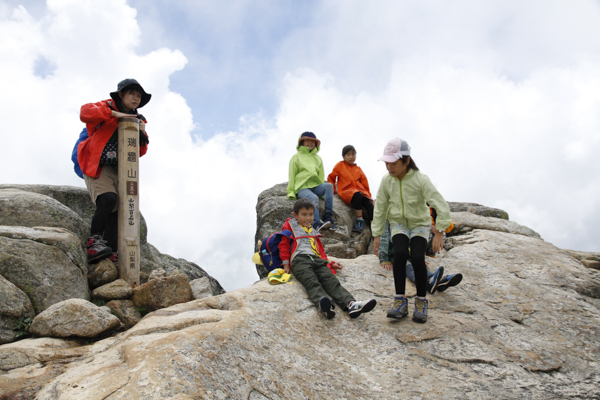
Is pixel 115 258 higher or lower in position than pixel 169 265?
lower

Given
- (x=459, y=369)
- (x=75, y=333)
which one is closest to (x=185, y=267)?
(x=75, y=333)

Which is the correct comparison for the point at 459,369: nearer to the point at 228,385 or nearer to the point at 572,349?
the point at 572,349

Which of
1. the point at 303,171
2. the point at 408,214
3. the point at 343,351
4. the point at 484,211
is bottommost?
the point at 343,351

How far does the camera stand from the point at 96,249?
251 inches

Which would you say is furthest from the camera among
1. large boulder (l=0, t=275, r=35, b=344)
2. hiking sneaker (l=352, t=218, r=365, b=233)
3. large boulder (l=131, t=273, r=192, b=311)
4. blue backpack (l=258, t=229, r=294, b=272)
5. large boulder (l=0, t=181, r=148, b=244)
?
hiking sneaker (l=352, t=218, r=365, b=233)

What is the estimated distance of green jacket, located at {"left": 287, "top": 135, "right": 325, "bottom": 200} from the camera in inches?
412

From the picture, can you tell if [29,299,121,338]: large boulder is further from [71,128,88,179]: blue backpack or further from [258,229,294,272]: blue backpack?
[71,128,88,179]: blue backpack

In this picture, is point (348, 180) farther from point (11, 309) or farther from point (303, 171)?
point (11, 309)

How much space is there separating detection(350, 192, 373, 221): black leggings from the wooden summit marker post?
6.13 meters

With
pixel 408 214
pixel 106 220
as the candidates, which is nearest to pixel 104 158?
pixel 106 220

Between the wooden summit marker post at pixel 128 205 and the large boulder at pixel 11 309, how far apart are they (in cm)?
163

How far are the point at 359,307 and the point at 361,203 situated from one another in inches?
255

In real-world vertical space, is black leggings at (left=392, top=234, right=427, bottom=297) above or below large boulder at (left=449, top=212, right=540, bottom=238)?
below

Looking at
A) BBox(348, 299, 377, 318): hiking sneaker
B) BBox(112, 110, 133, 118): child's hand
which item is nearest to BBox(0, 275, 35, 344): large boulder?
BBox(112, 110, 133, 118): child's hand
